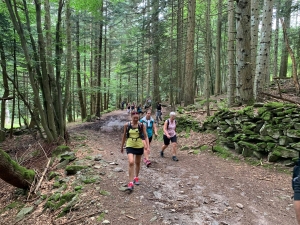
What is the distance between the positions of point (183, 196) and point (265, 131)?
12.0 feet

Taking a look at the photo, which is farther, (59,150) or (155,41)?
(155,41)

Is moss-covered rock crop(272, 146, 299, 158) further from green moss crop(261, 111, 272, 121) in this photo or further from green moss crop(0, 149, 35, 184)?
green moss crop(0, 149, 35, 184)

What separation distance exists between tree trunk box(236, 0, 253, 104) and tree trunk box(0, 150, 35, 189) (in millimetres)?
7951

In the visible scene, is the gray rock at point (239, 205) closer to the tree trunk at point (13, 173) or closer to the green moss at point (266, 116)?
the green moss at point (266, 116)

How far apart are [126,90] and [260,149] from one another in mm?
24478

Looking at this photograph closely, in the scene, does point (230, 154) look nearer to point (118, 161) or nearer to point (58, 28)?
point (118, 161)

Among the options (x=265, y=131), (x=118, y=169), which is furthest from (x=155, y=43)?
(x=118, y=169)

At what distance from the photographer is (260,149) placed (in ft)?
22.3

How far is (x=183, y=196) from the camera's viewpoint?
4832mm

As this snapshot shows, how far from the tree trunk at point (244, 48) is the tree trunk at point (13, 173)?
795cm

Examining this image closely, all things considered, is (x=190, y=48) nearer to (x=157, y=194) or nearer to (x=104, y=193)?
(x=157, y=194)

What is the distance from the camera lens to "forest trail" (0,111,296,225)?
4035mm

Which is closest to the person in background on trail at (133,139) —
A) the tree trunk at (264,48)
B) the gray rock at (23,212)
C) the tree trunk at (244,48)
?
the gray rock at (23,212)

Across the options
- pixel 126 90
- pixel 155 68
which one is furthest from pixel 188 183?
pixel 126 90
